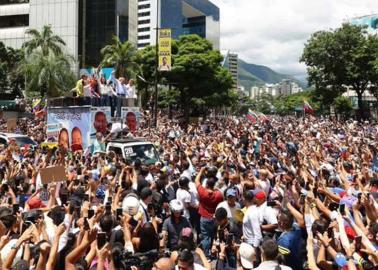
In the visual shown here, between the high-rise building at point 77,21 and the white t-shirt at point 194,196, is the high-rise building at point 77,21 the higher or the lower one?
the higher one

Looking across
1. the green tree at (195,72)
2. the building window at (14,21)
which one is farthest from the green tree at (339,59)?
the building window at (14,21)

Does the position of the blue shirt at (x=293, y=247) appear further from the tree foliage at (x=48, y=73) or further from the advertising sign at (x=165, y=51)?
the tree foliage at (x=48, y=73)

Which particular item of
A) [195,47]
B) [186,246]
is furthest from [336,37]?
[186,246]

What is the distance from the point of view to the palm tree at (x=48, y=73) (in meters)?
37.2

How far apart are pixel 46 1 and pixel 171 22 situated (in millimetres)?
47291

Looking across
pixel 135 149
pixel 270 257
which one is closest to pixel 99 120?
pixel 135 149

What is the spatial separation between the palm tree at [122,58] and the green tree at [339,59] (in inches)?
666

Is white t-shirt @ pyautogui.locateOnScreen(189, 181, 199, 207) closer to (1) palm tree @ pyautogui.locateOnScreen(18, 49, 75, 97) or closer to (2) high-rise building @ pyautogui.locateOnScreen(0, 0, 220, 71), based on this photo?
(1) palm tree @ pyautogui.locateOnScreen(18, 49, 75, 97)

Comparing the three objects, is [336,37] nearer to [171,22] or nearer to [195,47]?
[195,47]

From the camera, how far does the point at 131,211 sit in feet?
19.3

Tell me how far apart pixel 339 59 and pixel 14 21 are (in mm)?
43468

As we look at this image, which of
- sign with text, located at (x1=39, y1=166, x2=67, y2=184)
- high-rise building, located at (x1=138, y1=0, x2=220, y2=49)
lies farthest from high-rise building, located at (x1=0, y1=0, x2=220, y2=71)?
high-rise building, located at (x1=138, y1=0, x2=220, y2=49)

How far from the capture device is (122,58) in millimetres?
42812

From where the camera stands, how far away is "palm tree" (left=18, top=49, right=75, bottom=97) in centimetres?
Answer: 3719
